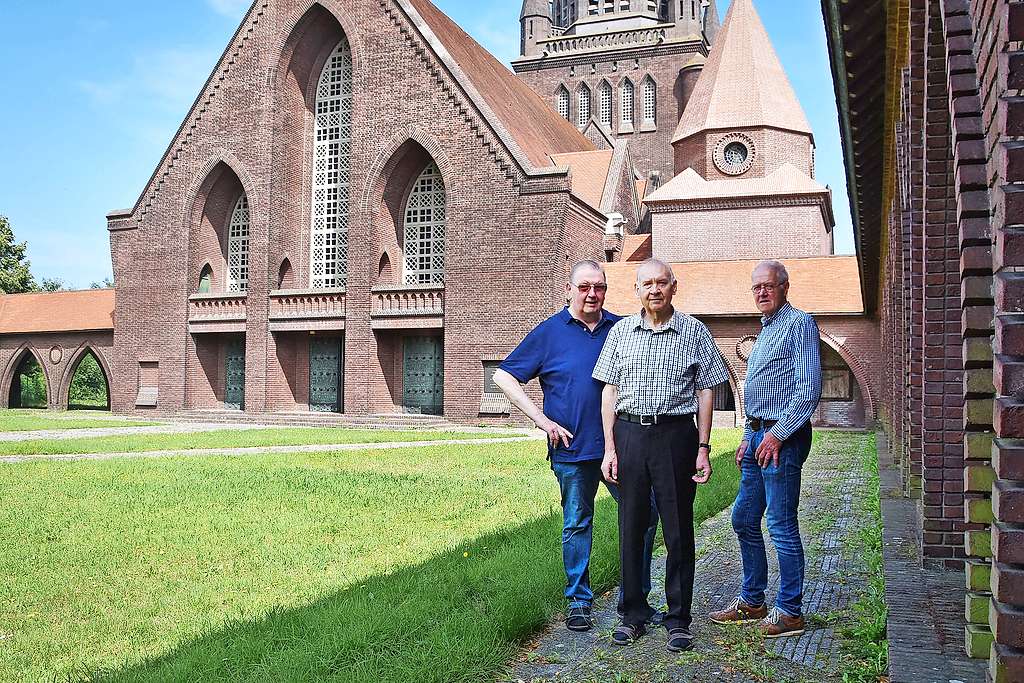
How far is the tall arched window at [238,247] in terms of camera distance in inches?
1265

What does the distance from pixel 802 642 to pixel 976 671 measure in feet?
3.84

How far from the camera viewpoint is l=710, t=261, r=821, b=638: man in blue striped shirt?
483 cm

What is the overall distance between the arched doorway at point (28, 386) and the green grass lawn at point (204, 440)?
21.9m

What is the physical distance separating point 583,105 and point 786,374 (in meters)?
49.3

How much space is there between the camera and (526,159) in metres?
26.3

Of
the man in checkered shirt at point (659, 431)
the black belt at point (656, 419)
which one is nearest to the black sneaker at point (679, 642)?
the man in checkered shirt at point (659, 431)

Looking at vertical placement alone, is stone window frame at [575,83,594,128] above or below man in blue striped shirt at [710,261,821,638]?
above

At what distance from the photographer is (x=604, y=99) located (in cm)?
5162

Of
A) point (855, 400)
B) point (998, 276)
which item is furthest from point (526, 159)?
point (998, 276)

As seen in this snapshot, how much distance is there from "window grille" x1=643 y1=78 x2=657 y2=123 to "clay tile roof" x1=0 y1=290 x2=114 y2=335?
2848 centimetres

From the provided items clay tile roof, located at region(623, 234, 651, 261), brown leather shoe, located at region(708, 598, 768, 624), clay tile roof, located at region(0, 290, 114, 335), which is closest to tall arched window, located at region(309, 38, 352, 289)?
clay tile roof, located at region(0, 290, 114, 335)

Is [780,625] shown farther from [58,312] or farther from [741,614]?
[58,312]

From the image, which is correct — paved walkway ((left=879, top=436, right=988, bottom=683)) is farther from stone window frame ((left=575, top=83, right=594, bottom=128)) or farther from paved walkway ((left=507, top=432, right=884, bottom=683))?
Result: stone window frame ((left=575, top=83, right=594, bottom=128))

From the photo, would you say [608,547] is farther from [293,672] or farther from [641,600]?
[293,672]
